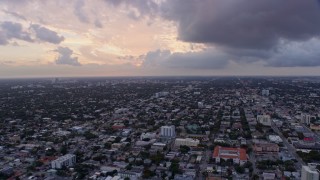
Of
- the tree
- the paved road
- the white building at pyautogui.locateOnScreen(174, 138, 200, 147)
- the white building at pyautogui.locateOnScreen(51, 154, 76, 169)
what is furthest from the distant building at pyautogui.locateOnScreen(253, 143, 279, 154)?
the white building at pyautogui.locateOnScreen(51, 154, 76, 169)

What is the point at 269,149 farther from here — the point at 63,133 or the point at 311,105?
the point at 311,105

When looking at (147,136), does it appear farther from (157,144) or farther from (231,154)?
(231,154)

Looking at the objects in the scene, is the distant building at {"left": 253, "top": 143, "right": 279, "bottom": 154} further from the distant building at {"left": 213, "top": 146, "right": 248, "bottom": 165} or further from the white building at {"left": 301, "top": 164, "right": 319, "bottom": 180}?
the white building at {"left": 301, "top": 164, "right": 319, "bottom": 180}

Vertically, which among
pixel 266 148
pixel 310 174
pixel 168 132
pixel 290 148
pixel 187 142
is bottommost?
pixel 290 148

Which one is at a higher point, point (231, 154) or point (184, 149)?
point (231, 154)

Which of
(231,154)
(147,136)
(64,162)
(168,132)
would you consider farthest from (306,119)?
(64,162)

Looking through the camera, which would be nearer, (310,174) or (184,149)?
(310,174)

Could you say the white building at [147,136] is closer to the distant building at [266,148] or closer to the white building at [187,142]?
the white building at [187,142]

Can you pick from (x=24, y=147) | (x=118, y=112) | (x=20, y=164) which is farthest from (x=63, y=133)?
(x=118, y=112)

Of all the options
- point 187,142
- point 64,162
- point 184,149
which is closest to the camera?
point 64,162
